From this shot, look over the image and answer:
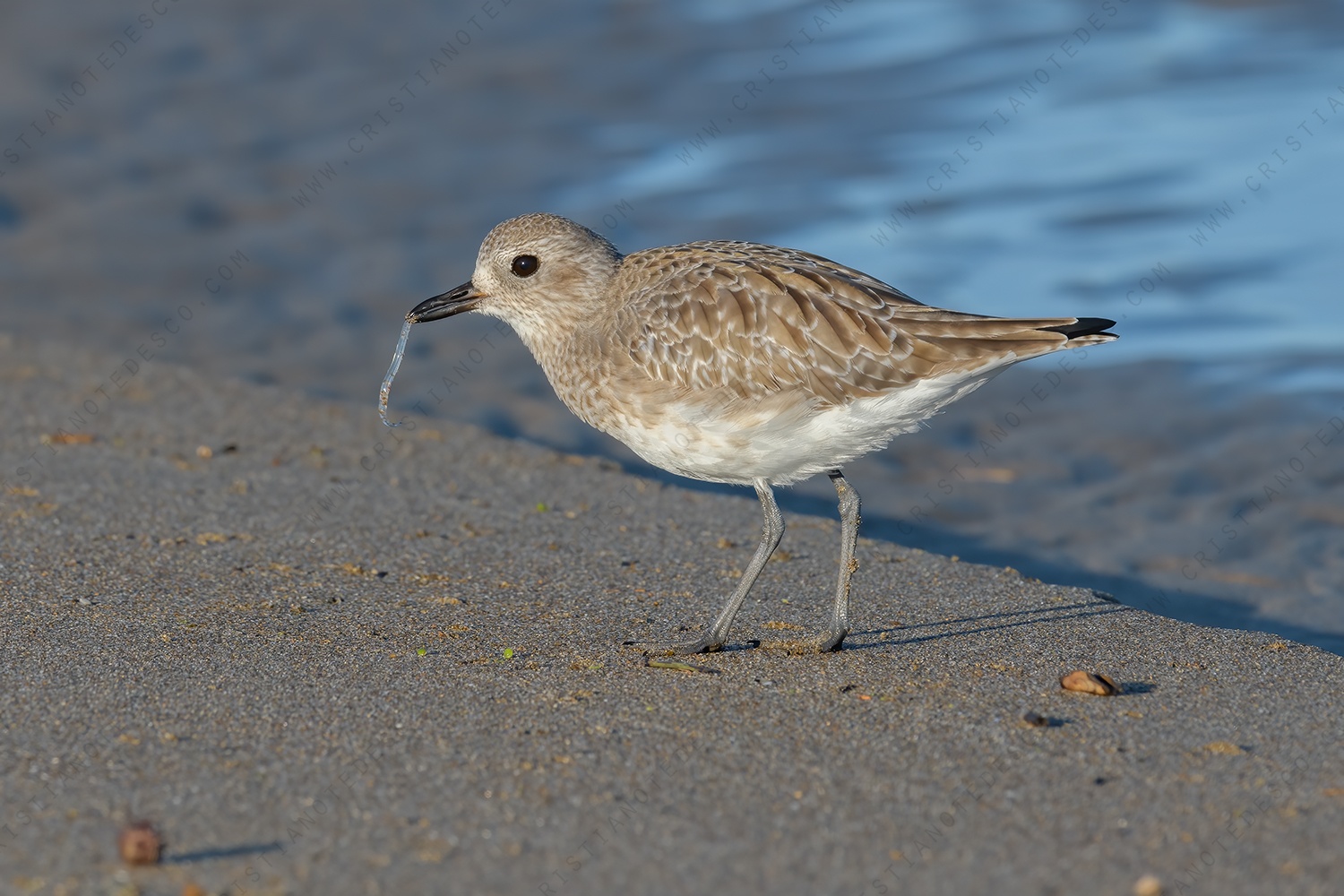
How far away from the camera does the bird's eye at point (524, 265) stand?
6.52 metres

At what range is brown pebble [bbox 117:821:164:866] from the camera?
3848 millimetres

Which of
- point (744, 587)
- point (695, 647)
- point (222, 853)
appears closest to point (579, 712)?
point (695, 647)

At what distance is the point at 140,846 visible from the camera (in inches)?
152

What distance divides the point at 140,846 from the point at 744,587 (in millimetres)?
2660

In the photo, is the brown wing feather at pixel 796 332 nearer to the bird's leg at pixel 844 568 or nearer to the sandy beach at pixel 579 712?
the bird's leg at pixel 844 568

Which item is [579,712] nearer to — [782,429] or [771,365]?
[782,429]

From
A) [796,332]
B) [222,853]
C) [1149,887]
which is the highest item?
[796,332]

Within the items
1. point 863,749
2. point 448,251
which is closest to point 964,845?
point 863,749

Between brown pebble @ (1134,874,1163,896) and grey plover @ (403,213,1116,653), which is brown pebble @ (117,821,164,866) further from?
brown pebble @ (1134,874,1163,896)

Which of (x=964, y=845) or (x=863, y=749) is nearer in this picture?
(x=964, y=845)

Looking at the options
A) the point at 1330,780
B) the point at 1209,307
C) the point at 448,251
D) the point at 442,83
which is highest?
the point at 442,83

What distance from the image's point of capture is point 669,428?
5.81m

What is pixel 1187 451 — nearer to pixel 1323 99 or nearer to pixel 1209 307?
pixel 1209 307

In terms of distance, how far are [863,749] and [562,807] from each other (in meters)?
1.02
